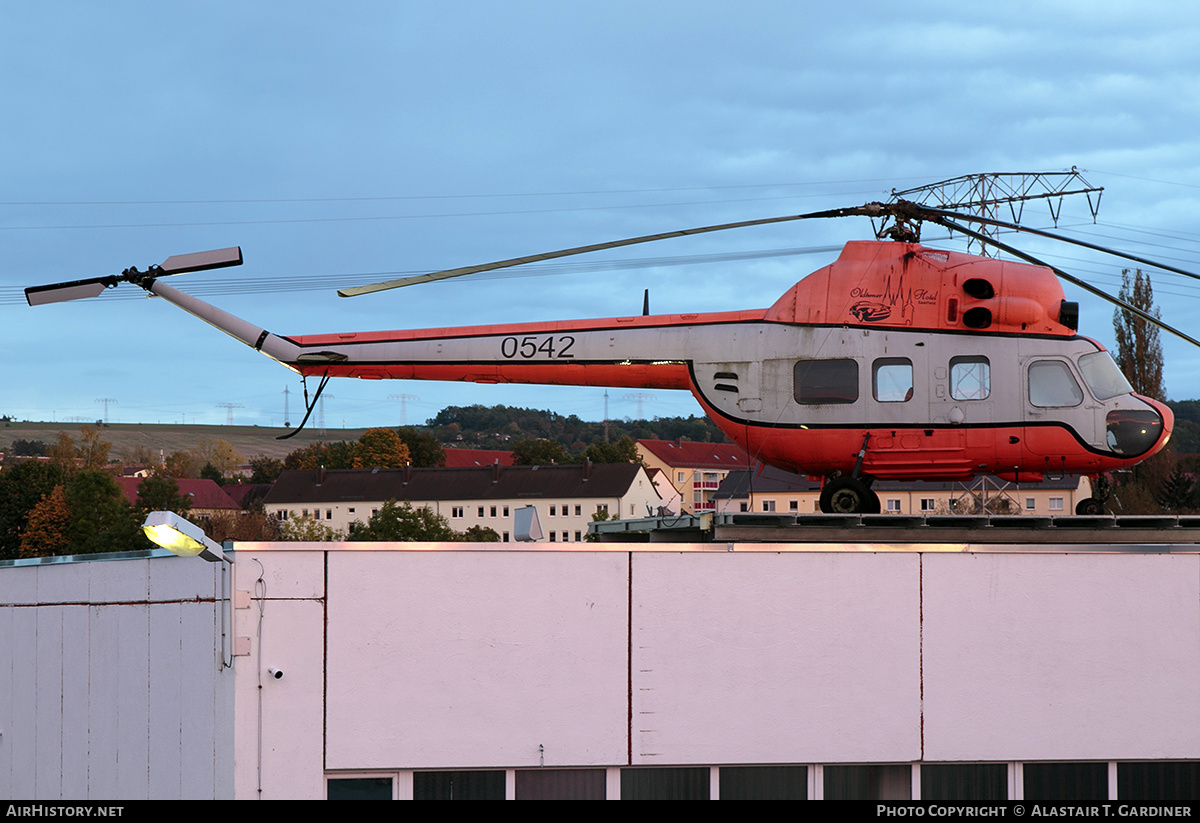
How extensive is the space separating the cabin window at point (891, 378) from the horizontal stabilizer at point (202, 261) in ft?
37.0

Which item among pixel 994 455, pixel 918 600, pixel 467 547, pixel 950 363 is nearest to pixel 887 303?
pixel 950 363

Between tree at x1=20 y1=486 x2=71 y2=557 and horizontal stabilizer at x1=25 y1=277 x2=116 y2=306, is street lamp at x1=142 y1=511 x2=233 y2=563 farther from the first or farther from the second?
tree at x1=20 y1=486 x2=71 y2=557

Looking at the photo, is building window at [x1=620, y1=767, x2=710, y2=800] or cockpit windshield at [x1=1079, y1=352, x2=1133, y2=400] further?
cockpit windshield at [x1=1079, y1=352, x2=1133, y2=400]

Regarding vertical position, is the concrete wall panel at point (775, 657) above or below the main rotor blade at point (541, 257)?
below

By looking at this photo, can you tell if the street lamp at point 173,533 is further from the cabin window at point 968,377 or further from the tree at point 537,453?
the tree at point 537,453

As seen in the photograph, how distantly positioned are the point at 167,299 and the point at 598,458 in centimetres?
12915

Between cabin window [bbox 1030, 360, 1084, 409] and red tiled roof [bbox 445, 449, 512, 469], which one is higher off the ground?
red tiled roof [bbox 445, 449, 512, 469]

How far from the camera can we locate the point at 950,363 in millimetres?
17984

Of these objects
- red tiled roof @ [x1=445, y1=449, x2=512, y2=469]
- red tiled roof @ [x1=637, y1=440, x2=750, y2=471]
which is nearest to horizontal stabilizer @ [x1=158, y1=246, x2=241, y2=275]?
red tiled roof @ [x1=637, y1=440, x2=750, y2=471]

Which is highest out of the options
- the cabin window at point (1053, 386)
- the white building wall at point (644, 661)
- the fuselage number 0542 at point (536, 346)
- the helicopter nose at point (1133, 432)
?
the fuselage number 0542 at point (536, 346)

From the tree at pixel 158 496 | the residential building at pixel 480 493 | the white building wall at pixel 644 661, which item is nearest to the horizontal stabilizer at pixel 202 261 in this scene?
the white building wall at pixel 644 661

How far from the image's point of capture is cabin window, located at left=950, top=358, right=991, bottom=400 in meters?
17.9

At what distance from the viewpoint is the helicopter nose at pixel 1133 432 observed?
1762 centimetres

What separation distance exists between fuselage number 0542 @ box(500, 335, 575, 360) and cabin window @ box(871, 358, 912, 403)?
17.5 feet
